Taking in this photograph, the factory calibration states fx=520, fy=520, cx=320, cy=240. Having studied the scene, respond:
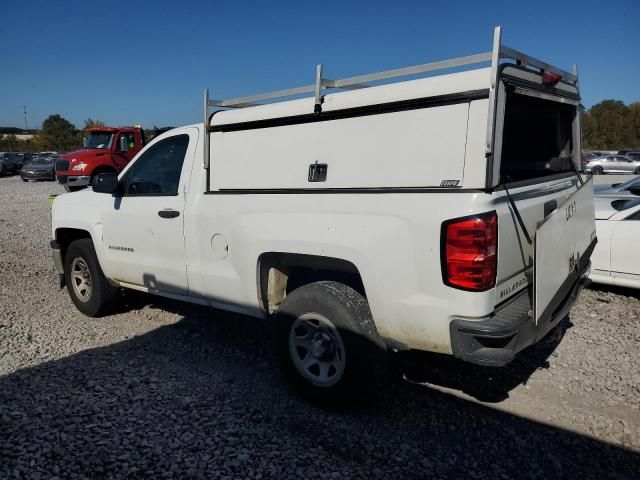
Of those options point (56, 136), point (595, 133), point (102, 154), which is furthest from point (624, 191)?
point (56, 136)

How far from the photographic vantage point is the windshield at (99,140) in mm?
17500

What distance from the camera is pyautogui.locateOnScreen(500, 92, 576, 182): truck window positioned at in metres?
3.81

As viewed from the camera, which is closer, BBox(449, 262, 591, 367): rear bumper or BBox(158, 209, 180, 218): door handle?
BBox(449, 262, 591, 367): rear bumper

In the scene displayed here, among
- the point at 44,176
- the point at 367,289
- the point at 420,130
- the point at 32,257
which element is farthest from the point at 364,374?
the point at 44,176

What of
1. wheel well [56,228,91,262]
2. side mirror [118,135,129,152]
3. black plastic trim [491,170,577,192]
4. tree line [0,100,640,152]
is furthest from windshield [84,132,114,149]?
tree line [0,100,640,152]

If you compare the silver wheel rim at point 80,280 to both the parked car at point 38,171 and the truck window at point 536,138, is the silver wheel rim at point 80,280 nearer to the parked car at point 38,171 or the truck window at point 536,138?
the truck window at point 536,138

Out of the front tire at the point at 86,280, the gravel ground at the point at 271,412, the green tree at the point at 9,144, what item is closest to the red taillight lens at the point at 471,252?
the gravel ground at the point at 271,412

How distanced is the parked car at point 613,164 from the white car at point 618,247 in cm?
3118

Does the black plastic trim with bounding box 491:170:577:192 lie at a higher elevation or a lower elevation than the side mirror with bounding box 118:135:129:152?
lower

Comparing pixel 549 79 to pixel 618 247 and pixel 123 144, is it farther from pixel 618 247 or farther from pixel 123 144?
pixel 123 144

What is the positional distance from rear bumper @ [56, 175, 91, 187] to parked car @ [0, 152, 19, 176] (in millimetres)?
21416

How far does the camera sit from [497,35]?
273 cm

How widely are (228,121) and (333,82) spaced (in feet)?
3.09

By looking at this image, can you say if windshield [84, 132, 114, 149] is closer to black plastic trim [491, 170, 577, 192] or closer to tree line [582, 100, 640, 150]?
black plastic trim [491, 170, 577, 192]
